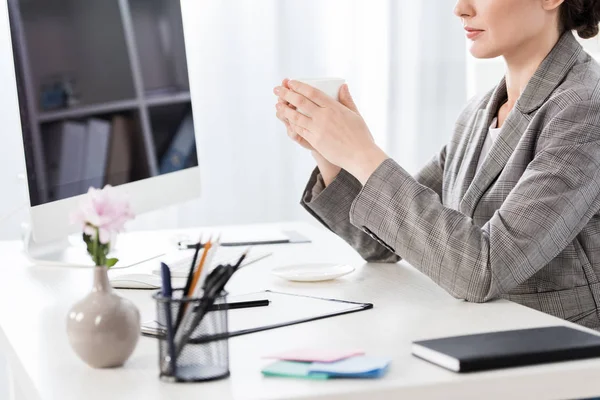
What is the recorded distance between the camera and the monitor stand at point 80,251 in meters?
1.54

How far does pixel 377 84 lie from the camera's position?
2.97m

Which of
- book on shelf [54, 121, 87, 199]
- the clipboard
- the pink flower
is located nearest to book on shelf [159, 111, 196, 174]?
book on shelf [54, 121, 87, 199]

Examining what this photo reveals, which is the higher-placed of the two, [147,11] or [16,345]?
[147,11]

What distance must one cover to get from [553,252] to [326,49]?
5.71 feet

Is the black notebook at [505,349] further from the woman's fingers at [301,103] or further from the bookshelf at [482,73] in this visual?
the bookshelf at [482,73]

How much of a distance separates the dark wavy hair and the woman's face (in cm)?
2

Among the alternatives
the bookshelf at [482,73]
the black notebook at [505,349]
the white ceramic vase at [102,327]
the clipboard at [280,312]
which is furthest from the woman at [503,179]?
the bookshelf at [482,73]

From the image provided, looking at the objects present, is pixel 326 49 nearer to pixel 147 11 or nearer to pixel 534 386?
pixel 147 11

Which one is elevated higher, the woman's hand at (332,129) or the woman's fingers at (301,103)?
the woman's fingers at (301,103)

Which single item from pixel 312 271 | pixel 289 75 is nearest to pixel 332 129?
pixel 312 271

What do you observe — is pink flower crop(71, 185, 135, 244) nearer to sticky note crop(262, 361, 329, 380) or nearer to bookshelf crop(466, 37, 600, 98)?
sticky note crop(262, 361, 329, 380)

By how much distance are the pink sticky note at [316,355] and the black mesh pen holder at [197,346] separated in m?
0.06

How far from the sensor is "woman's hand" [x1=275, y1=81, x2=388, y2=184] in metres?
1.27

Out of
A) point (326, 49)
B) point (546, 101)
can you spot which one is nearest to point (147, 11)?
point (546, 101)
